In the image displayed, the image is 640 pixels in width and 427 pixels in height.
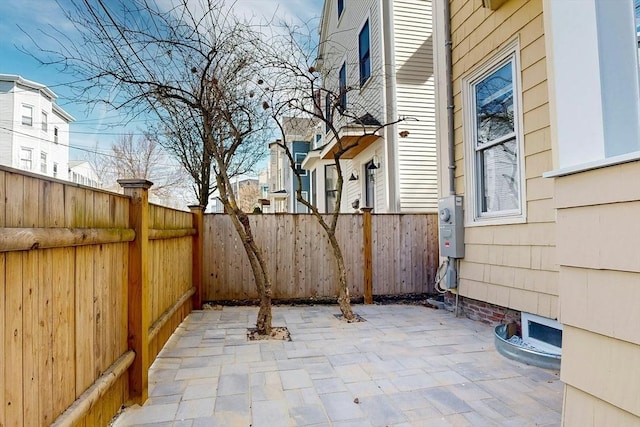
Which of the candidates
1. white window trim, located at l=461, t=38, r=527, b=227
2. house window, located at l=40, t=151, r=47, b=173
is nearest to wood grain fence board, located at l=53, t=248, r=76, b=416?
white window trim, located at l=461, t=38, r=527, b=227

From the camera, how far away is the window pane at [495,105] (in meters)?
3.93

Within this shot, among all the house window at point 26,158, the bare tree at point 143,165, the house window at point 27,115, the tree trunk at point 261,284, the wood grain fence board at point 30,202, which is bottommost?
the tree trunk at point 261,284

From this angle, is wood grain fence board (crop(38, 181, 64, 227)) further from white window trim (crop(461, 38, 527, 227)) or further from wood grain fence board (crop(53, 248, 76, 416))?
white window trim (crop(461, 38, 527, 227))

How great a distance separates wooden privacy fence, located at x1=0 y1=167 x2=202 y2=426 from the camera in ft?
4.12

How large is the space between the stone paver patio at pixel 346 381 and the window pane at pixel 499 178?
4.69 feet

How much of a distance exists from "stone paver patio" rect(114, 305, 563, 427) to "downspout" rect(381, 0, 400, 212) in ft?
9.57

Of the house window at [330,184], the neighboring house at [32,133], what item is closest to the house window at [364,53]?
the house window at [330,184]

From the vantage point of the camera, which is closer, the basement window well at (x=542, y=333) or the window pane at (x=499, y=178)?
Answer: the basement window well at (x=542, y=333)

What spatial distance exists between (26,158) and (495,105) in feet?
52.5

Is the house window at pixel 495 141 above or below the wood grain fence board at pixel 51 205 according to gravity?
above

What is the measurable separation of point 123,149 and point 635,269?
42.4 ft

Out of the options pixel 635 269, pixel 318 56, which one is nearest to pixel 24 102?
pixel 318 56

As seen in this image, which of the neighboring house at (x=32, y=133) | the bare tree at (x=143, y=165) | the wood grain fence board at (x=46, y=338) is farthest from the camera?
the neighboring house at (x=32, y=133)

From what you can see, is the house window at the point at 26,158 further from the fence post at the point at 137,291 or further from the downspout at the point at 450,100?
the downspout at the point at 450,100
